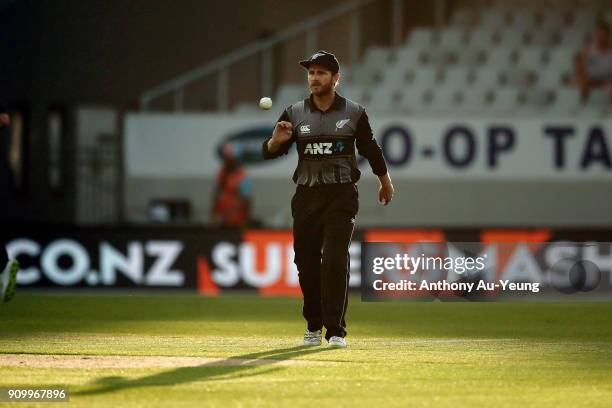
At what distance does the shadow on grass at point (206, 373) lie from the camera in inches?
310

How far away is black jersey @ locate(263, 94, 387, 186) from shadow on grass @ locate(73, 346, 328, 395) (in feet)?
4.07

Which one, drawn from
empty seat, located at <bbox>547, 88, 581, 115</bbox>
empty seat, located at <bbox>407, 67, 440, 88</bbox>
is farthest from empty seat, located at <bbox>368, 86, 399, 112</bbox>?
empty seat, located at <bbox>547, 88, 581, 115</bbox>

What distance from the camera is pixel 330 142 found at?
998 cm

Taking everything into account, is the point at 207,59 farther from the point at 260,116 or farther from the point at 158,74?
the point at 260,116

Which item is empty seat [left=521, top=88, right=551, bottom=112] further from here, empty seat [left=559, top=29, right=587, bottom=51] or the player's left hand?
the player's left hand

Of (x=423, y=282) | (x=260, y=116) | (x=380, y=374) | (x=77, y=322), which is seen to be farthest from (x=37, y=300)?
(x=380, y=374)

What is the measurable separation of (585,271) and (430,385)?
9.88 meters

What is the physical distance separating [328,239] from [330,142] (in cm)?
68

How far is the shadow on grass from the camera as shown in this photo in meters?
7.88

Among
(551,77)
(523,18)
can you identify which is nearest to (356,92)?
(551,77)

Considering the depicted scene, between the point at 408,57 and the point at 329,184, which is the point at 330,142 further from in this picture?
the point at 408,57

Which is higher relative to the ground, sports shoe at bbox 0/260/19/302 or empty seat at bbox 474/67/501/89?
empty seat at bbox 474/67/501/89

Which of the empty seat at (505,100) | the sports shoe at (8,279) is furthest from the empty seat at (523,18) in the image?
the sports shoe at (8,279)

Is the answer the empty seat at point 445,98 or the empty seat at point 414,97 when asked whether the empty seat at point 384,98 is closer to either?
the empty seat at point 414,97
